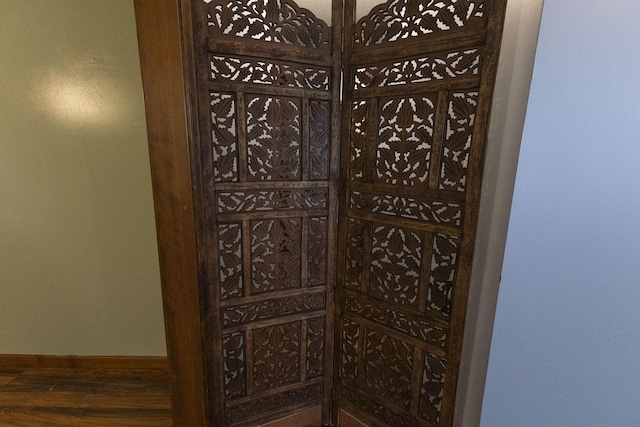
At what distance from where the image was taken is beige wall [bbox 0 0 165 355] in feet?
4.86

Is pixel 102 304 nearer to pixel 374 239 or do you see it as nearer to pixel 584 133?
pixel 374 239

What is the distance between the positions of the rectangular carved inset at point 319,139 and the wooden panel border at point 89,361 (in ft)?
4.72

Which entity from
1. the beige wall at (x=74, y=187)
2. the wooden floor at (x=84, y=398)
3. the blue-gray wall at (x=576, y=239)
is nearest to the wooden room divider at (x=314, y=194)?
the blue-gray wall at (x=576, y=239)

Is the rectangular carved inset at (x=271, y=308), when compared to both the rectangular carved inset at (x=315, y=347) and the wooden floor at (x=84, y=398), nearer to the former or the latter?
the rectangular carved inset at (x=315, y=347)

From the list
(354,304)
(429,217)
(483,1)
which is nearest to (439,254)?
(429,217)

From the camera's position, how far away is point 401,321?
1193mm

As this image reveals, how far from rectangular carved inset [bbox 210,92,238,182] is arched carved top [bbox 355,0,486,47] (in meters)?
0.52

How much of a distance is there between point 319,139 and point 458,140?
0.50 meters

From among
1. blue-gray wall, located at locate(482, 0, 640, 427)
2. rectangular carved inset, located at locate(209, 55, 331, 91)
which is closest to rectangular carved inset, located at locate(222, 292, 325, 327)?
blue-gray wall, located at locate(482, 0, 640, 427)

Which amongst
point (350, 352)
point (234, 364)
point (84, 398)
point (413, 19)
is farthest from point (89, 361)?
point (413, 19)

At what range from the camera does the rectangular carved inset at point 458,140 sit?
97 centimetres

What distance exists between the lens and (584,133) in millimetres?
768

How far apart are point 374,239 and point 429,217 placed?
24 cm

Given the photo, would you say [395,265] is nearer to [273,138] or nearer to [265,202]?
[265,202]
